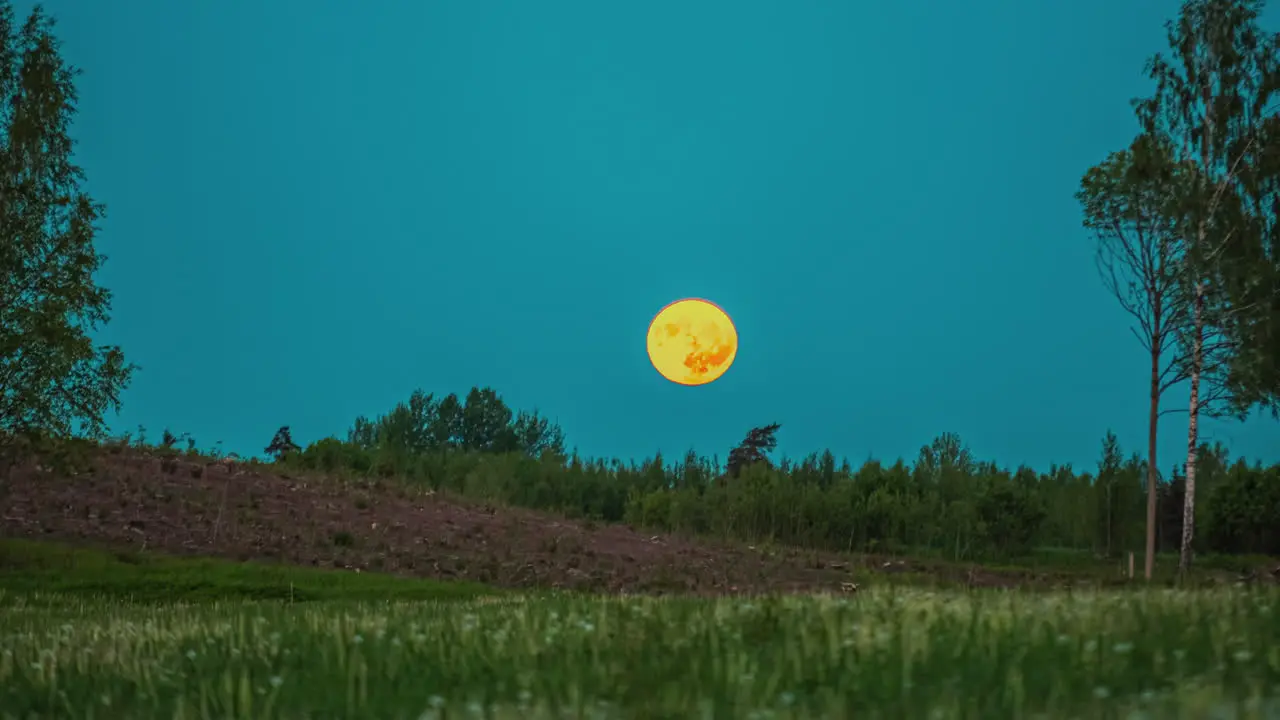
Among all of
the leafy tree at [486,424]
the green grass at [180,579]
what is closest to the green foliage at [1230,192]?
the green grass at [180,579]

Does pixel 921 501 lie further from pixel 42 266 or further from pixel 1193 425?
pixel 42 266

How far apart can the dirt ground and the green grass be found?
154cm

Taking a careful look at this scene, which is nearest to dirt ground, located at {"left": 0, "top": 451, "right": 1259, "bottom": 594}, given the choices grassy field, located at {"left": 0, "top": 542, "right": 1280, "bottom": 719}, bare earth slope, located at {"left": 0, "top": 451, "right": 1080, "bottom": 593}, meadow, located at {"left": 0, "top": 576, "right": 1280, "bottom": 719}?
bare earth slope, located at {"left": 0, "top": 451, "right": 1080, "bottom": 593}

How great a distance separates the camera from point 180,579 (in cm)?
2253

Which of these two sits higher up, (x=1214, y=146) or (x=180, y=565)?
(x=1214, y=146)

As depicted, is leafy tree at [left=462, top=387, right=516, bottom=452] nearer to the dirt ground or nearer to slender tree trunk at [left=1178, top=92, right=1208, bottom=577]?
the dirt ground

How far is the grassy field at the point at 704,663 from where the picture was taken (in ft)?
13.3

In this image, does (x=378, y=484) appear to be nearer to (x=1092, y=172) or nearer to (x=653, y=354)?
(x=653, y=354)

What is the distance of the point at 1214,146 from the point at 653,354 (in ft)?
68.5

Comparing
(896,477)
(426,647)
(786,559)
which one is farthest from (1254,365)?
(426,647)

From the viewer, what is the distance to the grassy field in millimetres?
4059

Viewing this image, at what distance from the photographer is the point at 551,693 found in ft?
14.7

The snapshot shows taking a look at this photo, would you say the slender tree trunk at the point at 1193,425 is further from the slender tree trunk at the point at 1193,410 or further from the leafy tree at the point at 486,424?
the leafy tree at the point at 486,424

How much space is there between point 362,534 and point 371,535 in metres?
0.24
